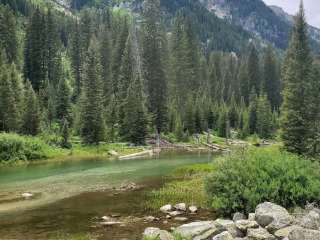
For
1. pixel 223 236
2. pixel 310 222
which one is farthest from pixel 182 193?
pixel 223 236

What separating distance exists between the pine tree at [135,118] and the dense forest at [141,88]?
0.19 meters

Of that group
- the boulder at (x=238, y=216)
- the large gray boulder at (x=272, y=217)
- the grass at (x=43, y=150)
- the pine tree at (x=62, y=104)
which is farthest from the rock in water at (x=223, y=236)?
the pine tree at (x=62, y=104)

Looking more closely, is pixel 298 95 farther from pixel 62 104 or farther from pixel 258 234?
pixel 62 104

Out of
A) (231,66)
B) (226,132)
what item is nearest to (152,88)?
(226,132)

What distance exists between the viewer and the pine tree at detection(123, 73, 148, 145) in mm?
87669

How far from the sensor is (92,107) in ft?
277

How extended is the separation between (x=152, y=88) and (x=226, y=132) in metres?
19.2

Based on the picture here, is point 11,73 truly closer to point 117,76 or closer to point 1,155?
point 1,155

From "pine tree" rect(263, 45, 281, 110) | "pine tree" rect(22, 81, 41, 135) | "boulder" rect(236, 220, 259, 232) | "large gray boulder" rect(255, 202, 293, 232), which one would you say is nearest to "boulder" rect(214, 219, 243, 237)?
"boulder" rect(236, 220, 259, 232)

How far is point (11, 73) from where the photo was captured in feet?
264

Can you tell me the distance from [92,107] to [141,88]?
46.8 ft

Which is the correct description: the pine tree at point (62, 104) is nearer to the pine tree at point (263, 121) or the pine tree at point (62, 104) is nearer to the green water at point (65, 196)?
the green water at point (65, 196)

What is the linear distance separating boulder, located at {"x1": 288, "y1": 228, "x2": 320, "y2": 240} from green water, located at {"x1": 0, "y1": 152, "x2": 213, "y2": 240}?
8.16 metres

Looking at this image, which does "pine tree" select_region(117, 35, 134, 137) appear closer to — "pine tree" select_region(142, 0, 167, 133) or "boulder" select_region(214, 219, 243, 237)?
"pine tree" select_region(142, 0, 167, 133)
